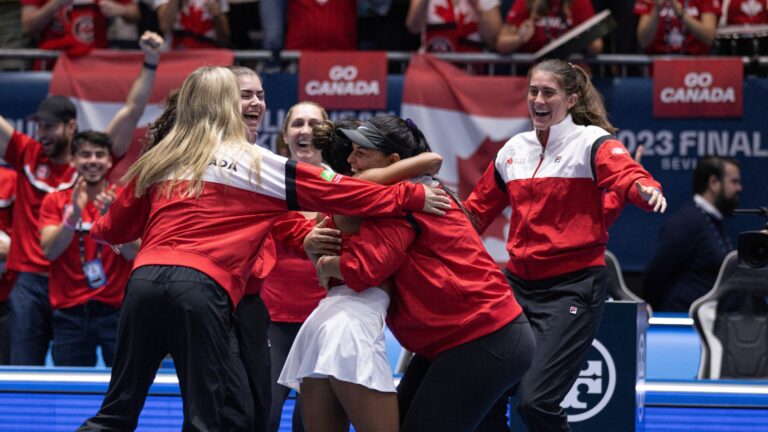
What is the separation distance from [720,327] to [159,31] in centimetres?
481

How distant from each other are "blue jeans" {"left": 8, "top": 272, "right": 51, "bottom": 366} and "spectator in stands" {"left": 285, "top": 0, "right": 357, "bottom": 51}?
9.22 feet

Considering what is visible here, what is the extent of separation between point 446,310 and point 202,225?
0.83m

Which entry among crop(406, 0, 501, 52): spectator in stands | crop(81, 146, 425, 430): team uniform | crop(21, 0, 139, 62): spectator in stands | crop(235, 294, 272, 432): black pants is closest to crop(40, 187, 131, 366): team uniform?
crop(235, 294, 272, 432): black pants

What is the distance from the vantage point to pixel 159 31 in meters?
8.58

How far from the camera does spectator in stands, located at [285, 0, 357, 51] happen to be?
26.6 feet

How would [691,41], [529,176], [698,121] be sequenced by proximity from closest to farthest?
[529,176] < [698,121] < [691,41]

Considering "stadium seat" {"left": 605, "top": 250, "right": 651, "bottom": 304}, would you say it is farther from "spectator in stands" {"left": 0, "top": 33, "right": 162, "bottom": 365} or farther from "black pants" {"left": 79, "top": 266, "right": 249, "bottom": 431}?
"black pants" {"left": 79, "top": 266, "right": 249, "bottom": 431}

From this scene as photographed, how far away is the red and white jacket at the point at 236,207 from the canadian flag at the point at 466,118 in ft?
13.2

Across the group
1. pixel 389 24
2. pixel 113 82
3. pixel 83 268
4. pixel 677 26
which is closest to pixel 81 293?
pixel 83 268

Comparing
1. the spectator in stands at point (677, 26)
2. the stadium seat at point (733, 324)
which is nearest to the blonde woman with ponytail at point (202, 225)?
the stadium seat at point (733, 324)

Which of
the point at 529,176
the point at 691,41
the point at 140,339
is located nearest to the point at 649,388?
the point at 529,176

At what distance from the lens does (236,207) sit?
364cm

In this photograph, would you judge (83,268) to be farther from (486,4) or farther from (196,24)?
(486,4)

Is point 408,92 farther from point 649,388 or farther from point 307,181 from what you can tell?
point 307,181
